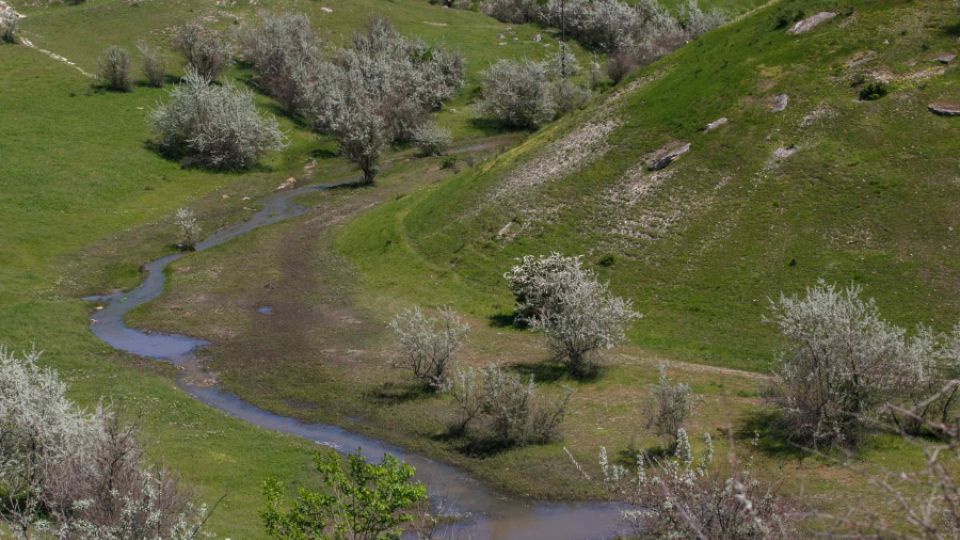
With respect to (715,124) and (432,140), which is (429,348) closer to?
(715,124)

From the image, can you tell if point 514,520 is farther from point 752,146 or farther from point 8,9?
point 8,9

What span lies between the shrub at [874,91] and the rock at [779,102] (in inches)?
180

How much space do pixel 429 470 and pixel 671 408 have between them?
9.62 metres

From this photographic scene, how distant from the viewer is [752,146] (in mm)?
57750

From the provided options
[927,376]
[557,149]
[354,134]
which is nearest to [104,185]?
[354,134]

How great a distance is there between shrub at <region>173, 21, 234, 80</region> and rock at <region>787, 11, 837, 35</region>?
217 ft

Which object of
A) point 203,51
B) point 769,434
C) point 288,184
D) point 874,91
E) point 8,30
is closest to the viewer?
point 769,434

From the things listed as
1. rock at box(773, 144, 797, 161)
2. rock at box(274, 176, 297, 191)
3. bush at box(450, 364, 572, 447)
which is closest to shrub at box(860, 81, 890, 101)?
rock at box(773, 144, 797, 161)

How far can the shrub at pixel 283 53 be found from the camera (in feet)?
359

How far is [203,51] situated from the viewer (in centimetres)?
10781

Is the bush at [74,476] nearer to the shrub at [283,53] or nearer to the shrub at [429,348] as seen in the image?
the shrub at [429,348]

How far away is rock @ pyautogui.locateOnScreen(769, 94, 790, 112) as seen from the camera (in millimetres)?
59219

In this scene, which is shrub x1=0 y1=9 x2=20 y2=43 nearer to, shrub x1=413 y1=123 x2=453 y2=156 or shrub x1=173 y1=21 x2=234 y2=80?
shrub x1=173 y1=21 x2=234 y2=80

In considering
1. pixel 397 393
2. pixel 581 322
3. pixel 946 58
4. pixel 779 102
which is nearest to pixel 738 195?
A: pixel 779 102
